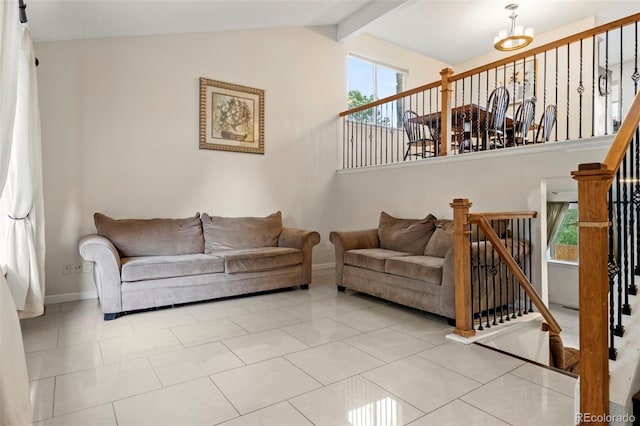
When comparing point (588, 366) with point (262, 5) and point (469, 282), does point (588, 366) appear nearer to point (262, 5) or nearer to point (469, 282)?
point (469, 282)

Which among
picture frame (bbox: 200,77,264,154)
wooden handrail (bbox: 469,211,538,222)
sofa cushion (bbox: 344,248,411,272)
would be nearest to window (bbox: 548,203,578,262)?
wooden handrail (bbox: 469,211,538,222)

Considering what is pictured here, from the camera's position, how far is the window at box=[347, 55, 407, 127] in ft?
21.0

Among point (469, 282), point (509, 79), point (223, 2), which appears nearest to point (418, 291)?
point (469, 282)

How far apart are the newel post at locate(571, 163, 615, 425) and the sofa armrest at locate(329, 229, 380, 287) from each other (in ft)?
9.35

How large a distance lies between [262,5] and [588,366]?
181 inches

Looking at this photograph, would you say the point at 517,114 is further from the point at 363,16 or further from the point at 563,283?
the point at 363,16

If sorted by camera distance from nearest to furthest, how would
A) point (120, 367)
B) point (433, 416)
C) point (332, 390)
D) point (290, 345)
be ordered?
point (433, 416) → point (332, 390) → point (120, 367) → point (290, 345)

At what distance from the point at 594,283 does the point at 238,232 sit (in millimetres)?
3715

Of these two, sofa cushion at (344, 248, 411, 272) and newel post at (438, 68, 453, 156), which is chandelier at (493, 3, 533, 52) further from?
sofa cushion at (344, 248, 411, 272)

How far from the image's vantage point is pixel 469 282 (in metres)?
3.00

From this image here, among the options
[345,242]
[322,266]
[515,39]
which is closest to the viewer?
[345,242]

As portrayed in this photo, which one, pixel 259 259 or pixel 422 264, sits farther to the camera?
→ pixel 259 259

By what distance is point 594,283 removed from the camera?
5.21ft

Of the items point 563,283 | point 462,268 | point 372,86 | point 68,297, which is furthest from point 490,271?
point 372,86
